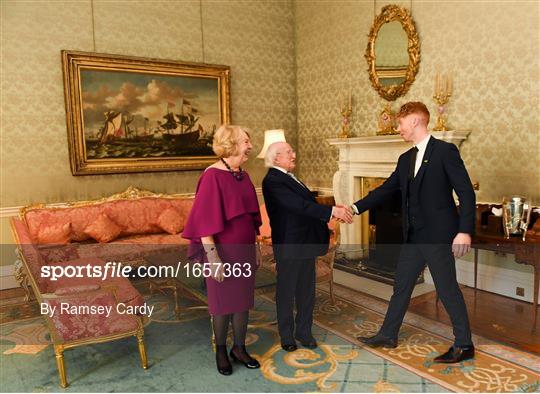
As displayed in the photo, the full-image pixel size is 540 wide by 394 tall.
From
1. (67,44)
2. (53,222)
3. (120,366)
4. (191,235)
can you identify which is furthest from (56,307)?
(67,44)

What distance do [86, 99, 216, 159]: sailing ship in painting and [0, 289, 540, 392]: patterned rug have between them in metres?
2.61

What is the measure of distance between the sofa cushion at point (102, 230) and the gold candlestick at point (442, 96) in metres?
3.82

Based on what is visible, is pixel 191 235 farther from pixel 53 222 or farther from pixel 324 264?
pixel 53 222

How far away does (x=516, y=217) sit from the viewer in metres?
4.01

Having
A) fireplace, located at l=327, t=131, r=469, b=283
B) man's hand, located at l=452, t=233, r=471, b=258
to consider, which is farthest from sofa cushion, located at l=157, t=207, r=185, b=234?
man's hand, located at l=452, t=233, r=471, b=258

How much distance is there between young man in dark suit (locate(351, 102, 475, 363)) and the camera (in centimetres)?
298

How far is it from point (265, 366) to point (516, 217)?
251 cm

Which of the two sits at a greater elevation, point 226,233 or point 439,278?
point 226,233

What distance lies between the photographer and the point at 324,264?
4.40 m

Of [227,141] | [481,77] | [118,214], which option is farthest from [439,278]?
[118,214]

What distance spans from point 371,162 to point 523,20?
7.25 feet

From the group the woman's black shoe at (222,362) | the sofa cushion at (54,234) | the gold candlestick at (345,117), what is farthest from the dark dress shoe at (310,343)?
the gold candlestick at (345,117)

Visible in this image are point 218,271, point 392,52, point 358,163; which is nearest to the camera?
point 218,271

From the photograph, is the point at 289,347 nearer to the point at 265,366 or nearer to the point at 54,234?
the point at 265,366
